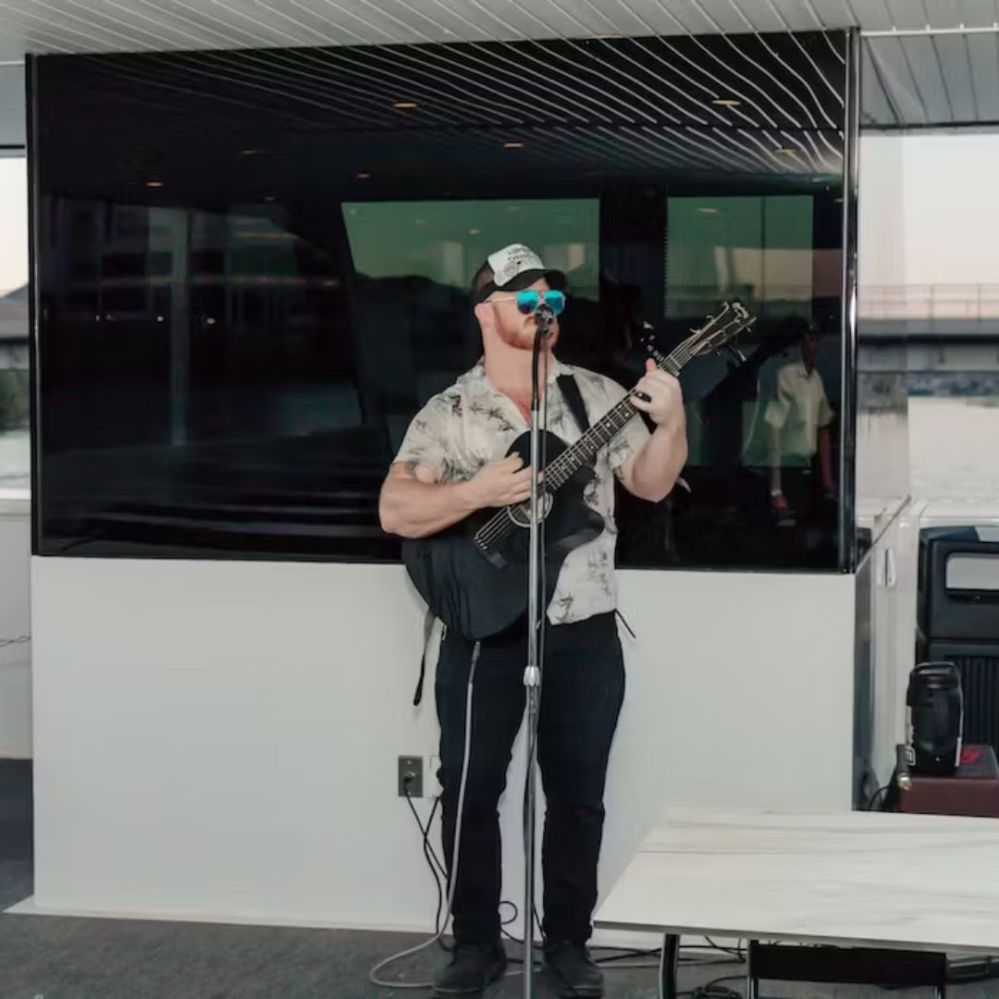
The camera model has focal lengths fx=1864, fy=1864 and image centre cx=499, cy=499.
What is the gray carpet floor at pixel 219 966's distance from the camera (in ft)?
13.5

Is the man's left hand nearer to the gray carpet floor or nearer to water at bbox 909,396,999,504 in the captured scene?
the gray carpet floor

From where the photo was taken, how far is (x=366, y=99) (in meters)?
4.44

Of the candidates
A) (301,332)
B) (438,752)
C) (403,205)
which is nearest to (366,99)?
(403,205)

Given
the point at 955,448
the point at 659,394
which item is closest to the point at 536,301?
the point at 659,394

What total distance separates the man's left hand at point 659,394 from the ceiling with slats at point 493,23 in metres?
0.79

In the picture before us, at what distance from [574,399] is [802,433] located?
0.56 metres

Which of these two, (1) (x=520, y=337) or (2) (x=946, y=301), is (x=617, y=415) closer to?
(1) (x=520, y=337)

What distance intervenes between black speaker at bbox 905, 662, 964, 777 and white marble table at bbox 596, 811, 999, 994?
1.28 m

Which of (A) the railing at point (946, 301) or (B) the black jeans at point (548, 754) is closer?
(B) the black jeans at point (548, 754)

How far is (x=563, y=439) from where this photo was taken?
4.06 m

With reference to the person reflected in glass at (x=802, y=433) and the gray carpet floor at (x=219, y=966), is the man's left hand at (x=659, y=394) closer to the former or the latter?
the person reflected in glass at (x=802, y=433)

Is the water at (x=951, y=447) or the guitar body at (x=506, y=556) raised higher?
the water at (x=951, y=447)

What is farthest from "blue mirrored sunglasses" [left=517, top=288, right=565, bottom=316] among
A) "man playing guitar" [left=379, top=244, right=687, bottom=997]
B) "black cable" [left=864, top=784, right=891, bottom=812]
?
"black cable" [left=864, top=784, right=891, bottom=812]

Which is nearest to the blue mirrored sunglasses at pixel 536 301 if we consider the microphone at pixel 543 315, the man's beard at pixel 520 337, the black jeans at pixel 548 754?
the microphone at pixel 543 315
